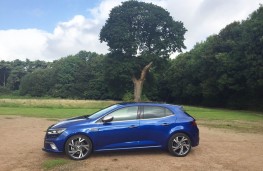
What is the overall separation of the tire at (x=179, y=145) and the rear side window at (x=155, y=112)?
2.43 ft

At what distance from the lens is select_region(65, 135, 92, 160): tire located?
32.1ft

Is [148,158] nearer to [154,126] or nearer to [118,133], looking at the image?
[154,126]

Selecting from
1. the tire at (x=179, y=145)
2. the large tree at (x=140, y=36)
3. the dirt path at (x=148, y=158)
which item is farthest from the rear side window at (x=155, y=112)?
the large tree at (x=140, y=36)

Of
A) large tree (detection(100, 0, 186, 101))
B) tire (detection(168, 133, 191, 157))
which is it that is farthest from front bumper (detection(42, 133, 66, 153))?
large tree (detection(100, 0, 186, 101))

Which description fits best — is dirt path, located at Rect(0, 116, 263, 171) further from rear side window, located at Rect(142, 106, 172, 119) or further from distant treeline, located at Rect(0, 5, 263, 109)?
distant treeline, located at Rect(0, 5, 263, 109)

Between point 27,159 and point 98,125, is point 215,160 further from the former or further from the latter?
point 27,159

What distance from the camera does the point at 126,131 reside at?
400 inches

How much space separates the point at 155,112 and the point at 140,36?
36.6 metres

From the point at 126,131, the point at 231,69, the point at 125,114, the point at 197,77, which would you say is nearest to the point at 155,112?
the point at 125,114

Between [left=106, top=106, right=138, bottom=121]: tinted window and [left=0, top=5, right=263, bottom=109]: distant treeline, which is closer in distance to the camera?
[left=106, top=106, right=138, bottom=121]: tinted window

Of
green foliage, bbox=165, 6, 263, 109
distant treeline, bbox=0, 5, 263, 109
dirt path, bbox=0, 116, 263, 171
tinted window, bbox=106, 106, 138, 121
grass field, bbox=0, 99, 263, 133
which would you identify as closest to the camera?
dirt path, bbox=0, 116, 263, 171

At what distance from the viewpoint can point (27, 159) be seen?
9961 millimetres

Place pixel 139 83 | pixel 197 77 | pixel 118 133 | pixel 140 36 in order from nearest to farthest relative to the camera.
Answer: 1. pixel 118 133
2. pixel 140 36
3. pixel 139 83
4. pixel 197 77

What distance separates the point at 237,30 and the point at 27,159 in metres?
46.3
